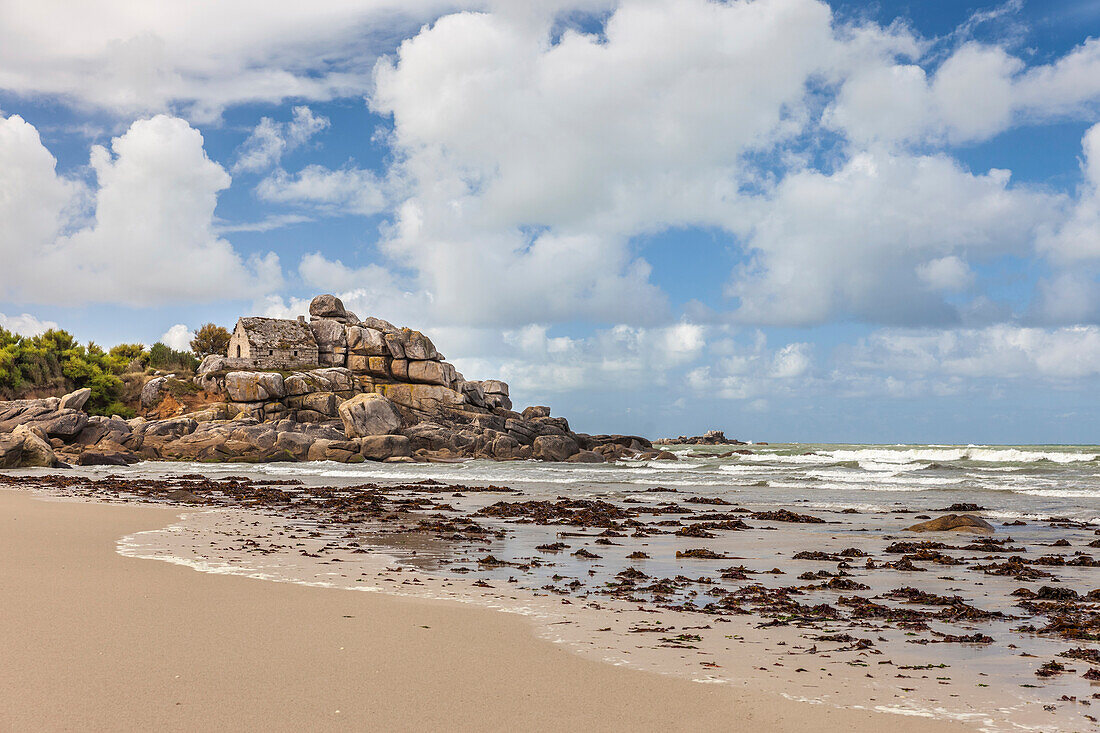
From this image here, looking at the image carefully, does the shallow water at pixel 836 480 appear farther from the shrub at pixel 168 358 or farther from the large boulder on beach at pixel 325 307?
the shrub at pixel 168 358

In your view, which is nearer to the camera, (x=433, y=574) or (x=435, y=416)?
(x=433, y=574)

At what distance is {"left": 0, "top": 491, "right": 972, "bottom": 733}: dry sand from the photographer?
3.98 metres

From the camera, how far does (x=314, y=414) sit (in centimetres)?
4881

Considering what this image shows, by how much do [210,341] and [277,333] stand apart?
2749 cm

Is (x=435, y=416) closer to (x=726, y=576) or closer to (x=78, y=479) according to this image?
(x=78, y=479)

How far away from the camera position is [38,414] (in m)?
38.8

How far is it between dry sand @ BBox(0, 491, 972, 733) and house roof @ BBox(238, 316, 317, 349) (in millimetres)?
51140

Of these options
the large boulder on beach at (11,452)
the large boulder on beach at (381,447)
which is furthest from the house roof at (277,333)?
the large boulder on beach at (11,452)

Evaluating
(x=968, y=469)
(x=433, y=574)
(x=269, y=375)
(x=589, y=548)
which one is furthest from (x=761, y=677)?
(x=269, y=375)

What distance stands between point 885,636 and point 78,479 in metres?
27.1

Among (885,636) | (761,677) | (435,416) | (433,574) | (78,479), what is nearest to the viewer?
(761,677)

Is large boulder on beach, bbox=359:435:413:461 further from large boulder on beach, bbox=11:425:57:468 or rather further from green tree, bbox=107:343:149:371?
green tree, bbox=107:343:149:371

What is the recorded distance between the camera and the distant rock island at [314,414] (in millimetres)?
38875

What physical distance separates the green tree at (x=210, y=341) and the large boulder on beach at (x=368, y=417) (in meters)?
39.9
